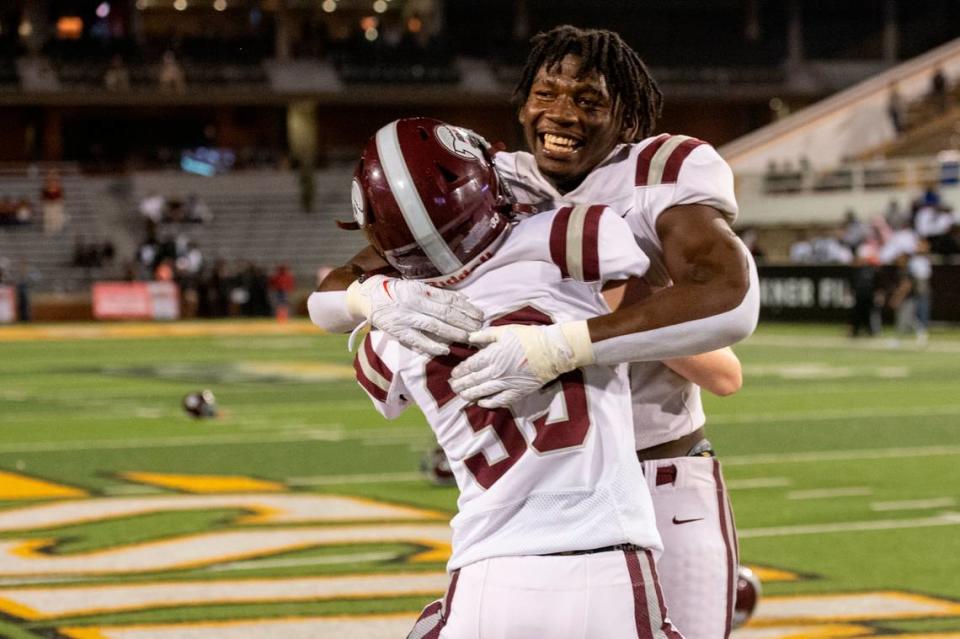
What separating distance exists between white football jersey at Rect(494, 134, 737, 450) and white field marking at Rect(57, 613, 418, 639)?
7.77 ft

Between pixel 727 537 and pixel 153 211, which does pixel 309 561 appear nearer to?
pixel 727 537

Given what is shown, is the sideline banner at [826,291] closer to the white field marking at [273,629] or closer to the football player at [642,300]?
the white field marking at [273,629]

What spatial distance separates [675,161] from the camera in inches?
123

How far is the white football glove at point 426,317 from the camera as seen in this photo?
2730 mm

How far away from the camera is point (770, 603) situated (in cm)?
617

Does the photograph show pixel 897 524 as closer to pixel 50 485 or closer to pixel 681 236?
pixel 50 485

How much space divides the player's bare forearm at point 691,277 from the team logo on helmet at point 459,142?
12.9 inches

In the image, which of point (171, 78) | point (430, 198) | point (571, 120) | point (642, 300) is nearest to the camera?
point (430, 198)

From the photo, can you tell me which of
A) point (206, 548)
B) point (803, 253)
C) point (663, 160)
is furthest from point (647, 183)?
point (803, 253)

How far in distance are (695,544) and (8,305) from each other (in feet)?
105

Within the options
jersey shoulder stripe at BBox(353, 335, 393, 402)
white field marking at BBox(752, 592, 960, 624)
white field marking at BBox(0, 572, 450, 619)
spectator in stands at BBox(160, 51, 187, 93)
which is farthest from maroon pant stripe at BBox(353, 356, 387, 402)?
spectator in stands at BBox(160, 51, 187, 93)

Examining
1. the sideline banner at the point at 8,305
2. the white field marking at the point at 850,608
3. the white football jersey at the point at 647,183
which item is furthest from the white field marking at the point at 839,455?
the sideline banner at the point at 8,305

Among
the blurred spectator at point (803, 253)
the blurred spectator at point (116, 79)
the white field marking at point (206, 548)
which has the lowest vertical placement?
the blurred spectator at point (803, 253)

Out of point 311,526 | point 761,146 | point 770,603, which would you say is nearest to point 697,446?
point 770,603
